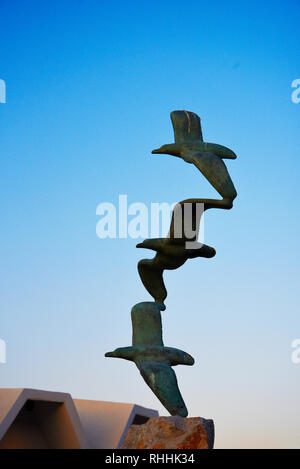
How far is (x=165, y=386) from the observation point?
30.7 ft

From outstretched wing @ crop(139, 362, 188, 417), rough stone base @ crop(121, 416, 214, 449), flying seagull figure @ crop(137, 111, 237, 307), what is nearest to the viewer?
rough stone base @ crop(121, 416, 214, 449)

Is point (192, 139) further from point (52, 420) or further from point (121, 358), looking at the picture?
point (52, 420)

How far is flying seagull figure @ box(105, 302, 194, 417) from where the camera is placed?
9352mm

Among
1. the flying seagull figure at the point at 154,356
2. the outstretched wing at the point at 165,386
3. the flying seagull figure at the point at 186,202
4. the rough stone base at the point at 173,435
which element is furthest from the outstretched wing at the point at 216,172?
the rough stone base at the point at 173,435

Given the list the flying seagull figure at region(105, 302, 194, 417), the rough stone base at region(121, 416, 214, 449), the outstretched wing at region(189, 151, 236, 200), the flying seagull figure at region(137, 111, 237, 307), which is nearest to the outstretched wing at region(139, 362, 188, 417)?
the flying seagull figure at region(105, 302, 194, 417)

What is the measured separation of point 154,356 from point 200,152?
2833 mm

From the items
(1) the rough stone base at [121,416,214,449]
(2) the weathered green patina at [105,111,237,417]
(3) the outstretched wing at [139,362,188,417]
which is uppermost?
(2) the weathered green patina at [105,111,237,417]

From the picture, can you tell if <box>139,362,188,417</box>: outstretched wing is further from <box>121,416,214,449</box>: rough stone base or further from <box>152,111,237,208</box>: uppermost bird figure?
<box>152,111,237,208</box>: uppermost bird figure

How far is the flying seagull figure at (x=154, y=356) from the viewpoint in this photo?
9352 mm

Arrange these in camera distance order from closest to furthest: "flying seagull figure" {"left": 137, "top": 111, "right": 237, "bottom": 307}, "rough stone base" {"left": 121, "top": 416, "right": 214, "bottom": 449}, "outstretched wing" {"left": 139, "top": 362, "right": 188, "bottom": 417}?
"rough stone base" {"left": 121, "top": 416, "right": 214, "bottom": 449} → "outstretched wing" {"left": 139, "top": 362, "right": 188, "bottom": 417} → "flying seagull figure" {"left": 137, "top": 111, "right": 237, "bottom": 307}

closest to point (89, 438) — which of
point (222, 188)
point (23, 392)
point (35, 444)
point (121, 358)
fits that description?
point (35, 444)

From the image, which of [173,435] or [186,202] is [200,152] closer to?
[186,202]

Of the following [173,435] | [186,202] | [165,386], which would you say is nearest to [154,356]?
[165,386]
